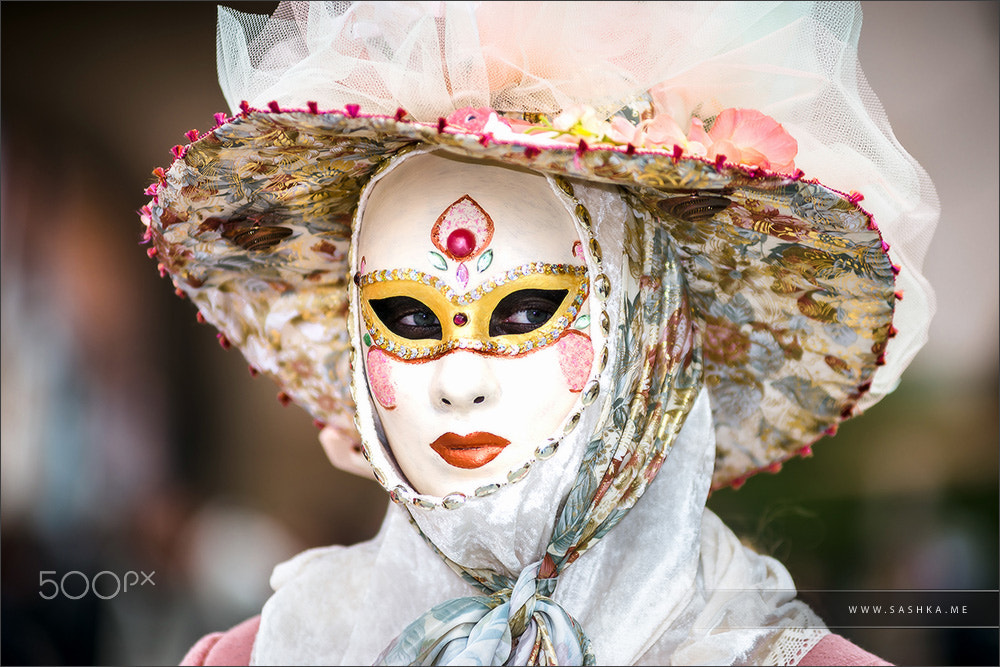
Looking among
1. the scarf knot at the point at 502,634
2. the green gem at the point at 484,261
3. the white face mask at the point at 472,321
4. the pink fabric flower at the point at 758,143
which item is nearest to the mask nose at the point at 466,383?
the white face mask at the point at 472,321

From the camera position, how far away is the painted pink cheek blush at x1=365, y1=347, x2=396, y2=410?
1.29 meters

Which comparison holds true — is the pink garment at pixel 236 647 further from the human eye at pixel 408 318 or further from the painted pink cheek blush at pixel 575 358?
the human eye at pixel 408 318

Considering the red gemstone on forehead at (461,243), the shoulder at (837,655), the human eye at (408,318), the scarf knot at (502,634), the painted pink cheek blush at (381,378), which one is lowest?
the shoulder at (837,655)

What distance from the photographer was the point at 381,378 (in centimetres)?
130

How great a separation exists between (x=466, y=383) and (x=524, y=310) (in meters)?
0.14

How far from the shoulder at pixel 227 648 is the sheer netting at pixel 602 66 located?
2.97 ft

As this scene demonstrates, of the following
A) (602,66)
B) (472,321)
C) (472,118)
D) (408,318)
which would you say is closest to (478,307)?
(472,321)

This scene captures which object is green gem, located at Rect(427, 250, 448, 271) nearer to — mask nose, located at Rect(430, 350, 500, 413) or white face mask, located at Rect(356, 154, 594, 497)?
white face mask, located at Rect(356, 154, 594, 497)

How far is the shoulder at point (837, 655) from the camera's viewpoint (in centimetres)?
130

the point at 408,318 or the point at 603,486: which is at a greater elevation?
the point at 408,318

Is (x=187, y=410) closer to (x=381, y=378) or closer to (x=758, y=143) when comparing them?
(x=381, y=378)

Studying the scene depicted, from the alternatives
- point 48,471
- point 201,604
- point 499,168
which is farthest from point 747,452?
point 48,471

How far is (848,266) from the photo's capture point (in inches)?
49.4

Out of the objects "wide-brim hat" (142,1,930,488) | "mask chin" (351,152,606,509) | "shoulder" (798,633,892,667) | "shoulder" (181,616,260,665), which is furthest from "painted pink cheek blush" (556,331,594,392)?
"shoulder" (181,616,260,665)
